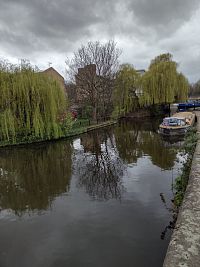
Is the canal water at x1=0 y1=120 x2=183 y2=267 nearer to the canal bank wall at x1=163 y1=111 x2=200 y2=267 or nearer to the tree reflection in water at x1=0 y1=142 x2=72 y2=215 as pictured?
the tree reflection in water at x1=0 y1=142 x2=72 y2=215

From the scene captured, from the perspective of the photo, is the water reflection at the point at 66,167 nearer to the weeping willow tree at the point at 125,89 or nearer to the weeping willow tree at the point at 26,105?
the weeping willow tree at the point at 26,105

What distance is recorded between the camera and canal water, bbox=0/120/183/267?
5.16 m

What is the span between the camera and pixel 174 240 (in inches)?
166

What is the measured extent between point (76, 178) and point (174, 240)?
254 inches

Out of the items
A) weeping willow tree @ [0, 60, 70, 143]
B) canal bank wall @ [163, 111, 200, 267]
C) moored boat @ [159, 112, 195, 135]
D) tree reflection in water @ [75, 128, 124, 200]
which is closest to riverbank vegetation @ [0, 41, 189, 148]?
weeping willow tree @ [0, 60, 70, 143]

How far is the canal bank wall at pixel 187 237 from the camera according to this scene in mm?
3621

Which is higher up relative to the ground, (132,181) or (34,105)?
(34,105)

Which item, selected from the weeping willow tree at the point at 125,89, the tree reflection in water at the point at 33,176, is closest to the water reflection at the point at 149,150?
the tree reflection in water at the point at 33,176

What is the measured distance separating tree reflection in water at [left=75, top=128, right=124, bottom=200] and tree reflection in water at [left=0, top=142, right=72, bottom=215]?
0.73 meters

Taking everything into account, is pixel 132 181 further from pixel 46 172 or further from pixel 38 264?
pixel 38 264

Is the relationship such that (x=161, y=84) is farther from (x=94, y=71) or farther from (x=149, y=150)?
(x=149, y=150)

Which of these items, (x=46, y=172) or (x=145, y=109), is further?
(x=145, y=109)

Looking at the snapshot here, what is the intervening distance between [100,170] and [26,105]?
29.9 feet

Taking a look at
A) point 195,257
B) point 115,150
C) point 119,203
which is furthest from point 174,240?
point 115,150
